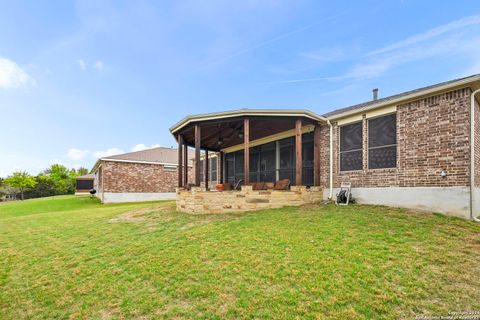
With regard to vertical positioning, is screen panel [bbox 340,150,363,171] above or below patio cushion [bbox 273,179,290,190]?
above

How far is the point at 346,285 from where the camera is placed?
3.02m

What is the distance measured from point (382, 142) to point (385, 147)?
7.5 inches

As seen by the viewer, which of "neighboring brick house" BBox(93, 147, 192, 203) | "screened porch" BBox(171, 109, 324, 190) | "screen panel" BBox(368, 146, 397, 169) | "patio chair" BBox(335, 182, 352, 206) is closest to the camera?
"screen panel" BBox(368, 146, 397, 169)

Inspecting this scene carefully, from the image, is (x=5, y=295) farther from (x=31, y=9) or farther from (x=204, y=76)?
(x=204, y=76)

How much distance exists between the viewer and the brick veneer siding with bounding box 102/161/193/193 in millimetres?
18688

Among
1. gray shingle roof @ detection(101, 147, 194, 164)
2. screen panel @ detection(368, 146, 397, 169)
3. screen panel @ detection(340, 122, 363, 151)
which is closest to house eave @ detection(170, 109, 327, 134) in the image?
screen panel @ detection(340, 122, 363, 151)

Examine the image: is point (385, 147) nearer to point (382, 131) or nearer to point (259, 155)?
point (382, 131)

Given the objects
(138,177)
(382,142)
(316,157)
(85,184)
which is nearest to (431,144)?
(382,142)

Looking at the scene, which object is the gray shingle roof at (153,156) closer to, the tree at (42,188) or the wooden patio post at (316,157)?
the wooden patio post at (316,157)

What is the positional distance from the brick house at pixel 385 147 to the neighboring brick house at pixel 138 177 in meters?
10.9

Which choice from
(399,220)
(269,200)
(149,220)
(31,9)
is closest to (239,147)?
(269,200)

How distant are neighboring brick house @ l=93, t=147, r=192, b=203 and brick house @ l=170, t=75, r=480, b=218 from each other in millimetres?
10867

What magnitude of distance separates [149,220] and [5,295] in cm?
435

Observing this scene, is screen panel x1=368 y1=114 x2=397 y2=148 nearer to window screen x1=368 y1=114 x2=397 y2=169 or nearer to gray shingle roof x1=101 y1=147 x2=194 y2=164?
window screen x1=368 y1=114 x2=397 y2=169
